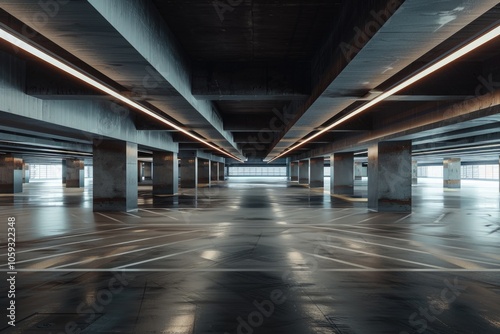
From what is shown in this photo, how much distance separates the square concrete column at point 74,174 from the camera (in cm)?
4731

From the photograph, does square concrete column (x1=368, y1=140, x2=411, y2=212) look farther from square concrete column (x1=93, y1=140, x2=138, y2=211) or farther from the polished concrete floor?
square concrete column (x1=93, y1=140, x2=138, y2=211)

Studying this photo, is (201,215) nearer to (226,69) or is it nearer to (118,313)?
(226,69)

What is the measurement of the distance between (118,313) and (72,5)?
4416 millimetres

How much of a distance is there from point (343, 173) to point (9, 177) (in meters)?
33.7

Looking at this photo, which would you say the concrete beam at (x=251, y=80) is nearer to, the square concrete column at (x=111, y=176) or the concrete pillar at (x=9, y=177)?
the square concrete column at (x=111, y=176)

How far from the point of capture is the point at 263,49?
9289mm

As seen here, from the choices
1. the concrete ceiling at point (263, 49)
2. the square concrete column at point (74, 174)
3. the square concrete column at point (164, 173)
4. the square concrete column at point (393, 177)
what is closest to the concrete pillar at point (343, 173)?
the square concrete column at point (393, 177)

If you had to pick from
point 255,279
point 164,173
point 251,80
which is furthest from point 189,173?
point 255,279

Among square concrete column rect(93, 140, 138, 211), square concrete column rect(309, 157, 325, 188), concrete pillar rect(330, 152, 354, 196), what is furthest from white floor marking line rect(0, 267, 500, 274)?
square concrete column rect(309, 157, 325, 188)

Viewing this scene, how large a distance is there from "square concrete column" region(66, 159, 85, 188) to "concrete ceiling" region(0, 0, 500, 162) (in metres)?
39.3

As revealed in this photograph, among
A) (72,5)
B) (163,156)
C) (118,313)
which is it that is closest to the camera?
(72,5)

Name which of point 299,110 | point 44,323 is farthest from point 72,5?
point 299,110

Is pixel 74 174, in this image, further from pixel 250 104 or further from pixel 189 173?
pixel 250 104

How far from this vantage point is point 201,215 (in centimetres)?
1758
